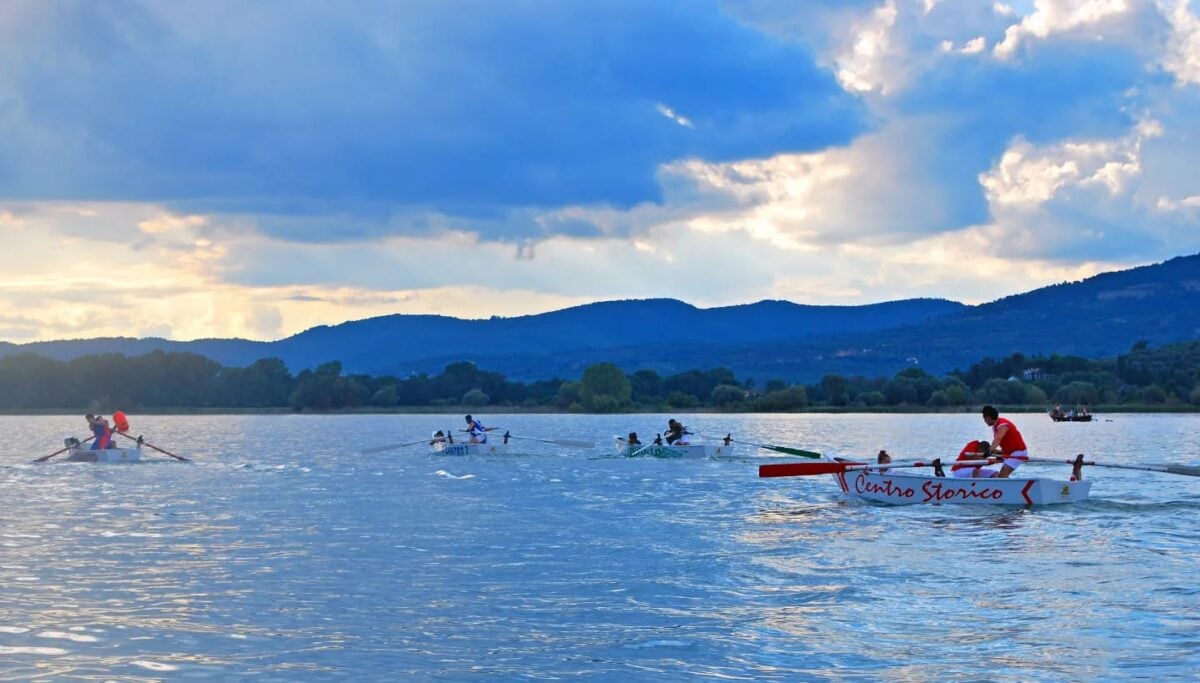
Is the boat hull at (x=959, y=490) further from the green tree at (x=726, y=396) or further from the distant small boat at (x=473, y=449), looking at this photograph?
the green tree at (x=726, y=396)

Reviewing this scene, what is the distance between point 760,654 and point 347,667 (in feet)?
15.2

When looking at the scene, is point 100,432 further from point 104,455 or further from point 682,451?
point 682,451

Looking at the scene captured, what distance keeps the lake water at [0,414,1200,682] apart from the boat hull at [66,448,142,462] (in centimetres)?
1268

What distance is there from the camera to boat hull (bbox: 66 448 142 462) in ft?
171

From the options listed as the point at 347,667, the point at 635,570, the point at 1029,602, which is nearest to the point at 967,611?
the point at 1029,602

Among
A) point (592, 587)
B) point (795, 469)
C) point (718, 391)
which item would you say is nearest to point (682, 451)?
point (795, 469)

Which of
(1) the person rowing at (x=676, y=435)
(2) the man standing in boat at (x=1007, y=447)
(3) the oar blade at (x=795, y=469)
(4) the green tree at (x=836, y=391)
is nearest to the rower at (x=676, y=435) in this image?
(1) the person rowing at (x=676, y=435)

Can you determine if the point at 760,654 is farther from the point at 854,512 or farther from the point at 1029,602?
the point at 854,512

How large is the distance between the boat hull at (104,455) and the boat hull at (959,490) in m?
29.8

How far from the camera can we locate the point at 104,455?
52.4 meters

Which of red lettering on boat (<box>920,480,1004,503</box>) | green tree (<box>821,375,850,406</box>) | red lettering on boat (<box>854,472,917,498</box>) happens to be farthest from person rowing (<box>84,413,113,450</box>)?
green tree (<box>821,375,850,406</box>)

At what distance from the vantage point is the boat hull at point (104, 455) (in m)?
52.2

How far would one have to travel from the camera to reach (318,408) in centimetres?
19988

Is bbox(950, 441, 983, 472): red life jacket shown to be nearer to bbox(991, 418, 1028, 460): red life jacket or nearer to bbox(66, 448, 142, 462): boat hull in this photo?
bbox(991, 418, 1028, 460): red life jacket
